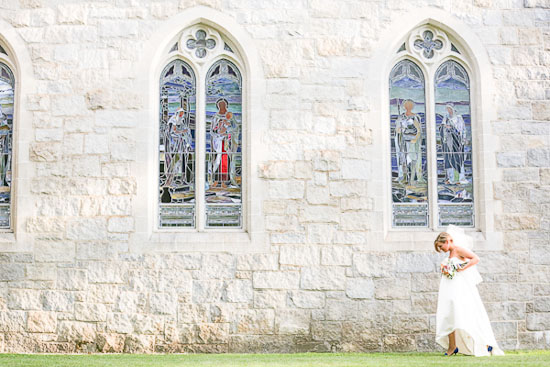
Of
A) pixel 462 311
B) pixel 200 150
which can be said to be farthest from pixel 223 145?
pixel 462 311

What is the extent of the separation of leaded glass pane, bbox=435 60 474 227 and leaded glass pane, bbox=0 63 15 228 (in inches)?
212

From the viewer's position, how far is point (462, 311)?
24.8ft

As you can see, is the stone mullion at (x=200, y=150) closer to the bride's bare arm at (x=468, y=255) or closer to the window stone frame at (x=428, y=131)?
the window stone frame at (x=428, y=131)

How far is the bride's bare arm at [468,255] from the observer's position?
304 inches

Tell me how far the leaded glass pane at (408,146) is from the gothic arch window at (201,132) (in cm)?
195

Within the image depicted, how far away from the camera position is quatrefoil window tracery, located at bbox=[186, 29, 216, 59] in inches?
352

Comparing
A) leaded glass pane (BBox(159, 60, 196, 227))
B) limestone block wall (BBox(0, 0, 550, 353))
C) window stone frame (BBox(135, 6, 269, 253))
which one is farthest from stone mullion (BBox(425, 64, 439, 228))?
leaded glass pane (BBox(159, 60, 196, 227))

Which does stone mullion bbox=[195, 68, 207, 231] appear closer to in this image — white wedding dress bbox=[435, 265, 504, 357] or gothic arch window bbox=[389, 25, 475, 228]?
gothic arch window bbox=[389, 25, 475, 228]

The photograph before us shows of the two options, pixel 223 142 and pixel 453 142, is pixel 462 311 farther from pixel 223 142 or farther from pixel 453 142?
pixel 223 142

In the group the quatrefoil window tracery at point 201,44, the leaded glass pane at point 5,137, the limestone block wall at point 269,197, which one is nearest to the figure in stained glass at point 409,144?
the limestone block wall at point 269,197

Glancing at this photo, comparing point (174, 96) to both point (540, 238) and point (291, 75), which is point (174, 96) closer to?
point (291, 75)

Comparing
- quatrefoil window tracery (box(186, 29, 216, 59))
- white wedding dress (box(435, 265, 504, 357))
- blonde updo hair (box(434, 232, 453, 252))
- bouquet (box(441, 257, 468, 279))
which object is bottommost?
white wedding dress (box(435, 265, 504, 357))

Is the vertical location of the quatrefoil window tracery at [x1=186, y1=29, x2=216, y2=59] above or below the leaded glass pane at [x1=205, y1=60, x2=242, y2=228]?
above

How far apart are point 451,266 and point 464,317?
0.56 m
